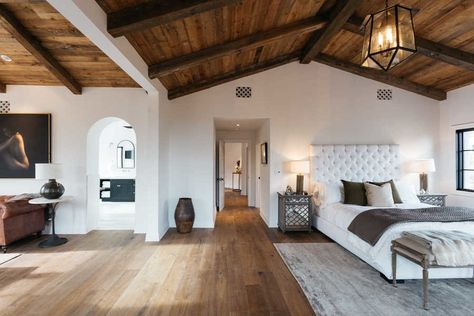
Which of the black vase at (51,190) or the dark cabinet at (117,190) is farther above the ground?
the black vase at (51,190)

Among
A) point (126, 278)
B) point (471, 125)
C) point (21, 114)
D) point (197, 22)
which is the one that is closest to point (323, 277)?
point (126, 278)

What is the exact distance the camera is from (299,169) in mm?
5203

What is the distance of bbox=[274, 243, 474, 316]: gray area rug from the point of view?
245cm

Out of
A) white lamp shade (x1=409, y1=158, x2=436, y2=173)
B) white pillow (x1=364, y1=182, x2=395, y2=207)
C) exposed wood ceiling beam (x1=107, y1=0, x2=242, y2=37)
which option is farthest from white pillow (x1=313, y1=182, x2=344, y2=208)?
exposed wood ceiling beam (x1=107, y1=0, x2=242, y2=37)

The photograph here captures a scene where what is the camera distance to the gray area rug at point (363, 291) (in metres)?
2.45

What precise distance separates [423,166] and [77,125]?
7.15m

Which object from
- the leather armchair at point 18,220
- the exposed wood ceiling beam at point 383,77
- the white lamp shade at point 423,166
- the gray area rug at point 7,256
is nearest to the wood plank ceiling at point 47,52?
the leather armchair at point 18,220

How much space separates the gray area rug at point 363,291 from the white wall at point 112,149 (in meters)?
7.24

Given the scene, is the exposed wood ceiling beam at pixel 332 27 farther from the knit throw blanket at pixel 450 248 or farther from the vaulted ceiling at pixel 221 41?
the knit throw blanket at pixel 450 248

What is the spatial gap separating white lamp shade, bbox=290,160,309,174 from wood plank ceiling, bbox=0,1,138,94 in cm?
362

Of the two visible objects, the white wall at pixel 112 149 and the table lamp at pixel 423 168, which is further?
the white wall at pixel 112 149

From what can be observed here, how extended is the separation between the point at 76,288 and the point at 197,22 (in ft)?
11.6

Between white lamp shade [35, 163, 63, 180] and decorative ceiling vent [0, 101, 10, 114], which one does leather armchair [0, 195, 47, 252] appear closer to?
white lamp shade [35, 163, 63, 180]

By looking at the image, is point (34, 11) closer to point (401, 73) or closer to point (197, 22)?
point (197, 22)
